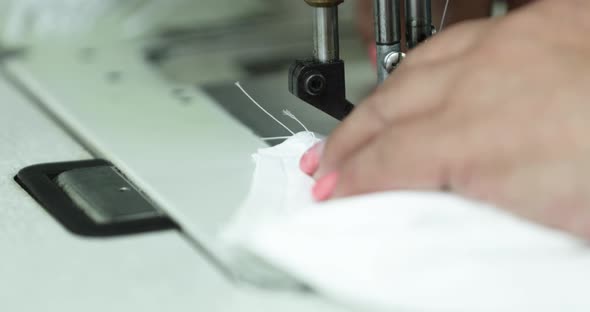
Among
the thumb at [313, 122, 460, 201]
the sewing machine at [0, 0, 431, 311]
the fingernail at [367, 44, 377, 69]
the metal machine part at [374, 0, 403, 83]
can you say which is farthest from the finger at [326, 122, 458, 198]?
the fingernail at [367, 44, 377, 69]

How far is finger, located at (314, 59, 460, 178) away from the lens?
94cm

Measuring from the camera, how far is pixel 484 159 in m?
0.87

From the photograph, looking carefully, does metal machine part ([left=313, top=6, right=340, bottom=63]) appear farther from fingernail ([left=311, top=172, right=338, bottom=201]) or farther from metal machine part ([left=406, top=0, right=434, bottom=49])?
fingernail ([left=311, top=172, right=338, bottom=201])

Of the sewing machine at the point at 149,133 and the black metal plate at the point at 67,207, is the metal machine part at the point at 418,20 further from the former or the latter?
the black metal plate at the point at 67,207

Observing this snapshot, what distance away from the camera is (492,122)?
879 millimetres

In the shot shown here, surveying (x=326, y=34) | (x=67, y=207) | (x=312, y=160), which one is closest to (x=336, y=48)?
(x=326, y=34)

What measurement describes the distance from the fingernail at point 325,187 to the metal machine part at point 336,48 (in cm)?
23

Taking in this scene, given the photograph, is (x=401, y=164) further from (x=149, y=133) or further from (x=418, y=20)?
(x=149, y=133)

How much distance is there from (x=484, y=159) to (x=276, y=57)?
0.82 meters

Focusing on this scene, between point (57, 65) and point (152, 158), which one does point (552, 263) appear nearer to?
point (152, 158)

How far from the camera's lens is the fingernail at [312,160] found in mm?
1036

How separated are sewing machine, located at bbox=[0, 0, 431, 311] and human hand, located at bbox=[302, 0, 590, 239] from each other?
0.13 metres

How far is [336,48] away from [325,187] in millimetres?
285

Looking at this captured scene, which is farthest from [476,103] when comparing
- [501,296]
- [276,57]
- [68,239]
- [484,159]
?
[276,57]
